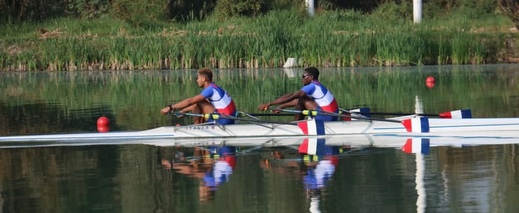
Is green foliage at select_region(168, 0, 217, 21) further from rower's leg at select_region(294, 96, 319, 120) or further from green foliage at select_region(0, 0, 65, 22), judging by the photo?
rower's leg at select_region(294, 96, 319, 120)

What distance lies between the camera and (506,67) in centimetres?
3609

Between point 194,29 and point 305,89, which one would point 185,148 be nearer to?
point 305,89

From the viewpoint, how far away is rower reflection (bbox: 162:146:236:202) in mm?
13008

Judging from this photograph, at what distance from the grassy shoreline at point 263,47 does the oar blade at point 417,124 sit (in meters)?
18.4

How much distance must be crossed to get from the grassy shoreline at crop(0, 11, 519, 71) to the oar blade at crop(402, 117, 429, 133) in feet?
60.5

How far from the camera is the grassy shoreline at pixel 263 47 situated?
1428 inches

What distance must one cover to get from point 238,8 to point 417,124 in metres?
26.5

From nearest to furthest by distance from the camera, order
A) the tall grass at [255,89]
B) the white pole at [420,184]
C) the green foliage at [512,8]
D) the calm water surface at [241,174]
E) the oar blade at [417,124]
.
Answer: the white pole at [420,184] < the calm water surface at [241,174] < the oar blade at [417,124] < the tall grass at [255,89] < the green foliage at [512,8]

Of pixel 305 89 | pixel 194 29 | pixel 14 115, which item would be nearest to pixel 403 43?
pixel 194 29

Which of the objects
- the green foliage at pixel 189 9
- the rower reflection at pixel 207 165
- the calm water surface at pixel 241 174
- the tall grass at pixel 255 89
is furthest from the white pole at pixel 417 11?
the rower reflection at pixel 207 165

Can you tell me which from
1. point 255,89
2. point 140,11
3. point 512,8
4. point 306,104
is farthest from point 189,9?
point 306,104

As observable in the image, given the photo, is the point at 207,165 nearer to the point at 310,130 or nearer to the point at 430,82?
the point at 310,130

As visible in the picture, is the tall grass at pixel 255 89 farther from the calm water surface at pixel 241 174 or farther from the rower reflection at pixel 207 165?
the rower reflection at pixel 207 165

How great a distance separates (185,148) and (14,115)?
7543 mm
